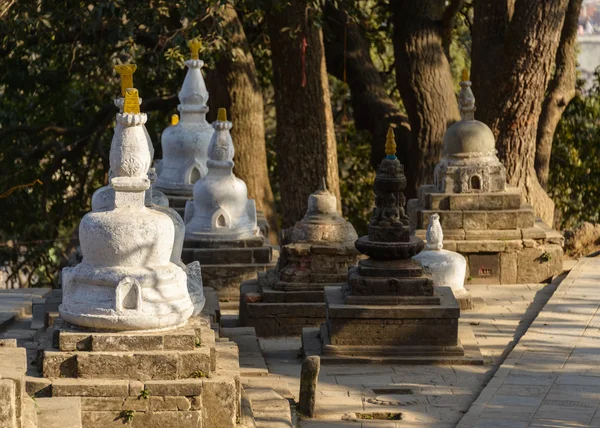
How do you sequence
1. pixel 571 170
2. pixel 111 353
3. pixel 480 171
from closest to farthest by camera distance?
1. pixel 111 353
2. pixel 480 171
3. pixel 571 170

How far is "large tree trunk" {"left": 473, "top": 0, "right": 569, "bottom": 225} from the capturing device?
19641mm

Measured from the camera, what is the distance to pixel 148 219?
9.18 metres

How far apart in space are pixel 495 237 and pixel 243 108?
4.90 meters

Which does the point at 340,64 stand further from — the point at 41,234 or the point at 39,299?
A: the point at 39,299

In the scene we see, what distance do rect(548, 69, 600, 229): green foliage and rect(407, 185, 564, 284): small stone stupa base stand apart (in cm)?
859

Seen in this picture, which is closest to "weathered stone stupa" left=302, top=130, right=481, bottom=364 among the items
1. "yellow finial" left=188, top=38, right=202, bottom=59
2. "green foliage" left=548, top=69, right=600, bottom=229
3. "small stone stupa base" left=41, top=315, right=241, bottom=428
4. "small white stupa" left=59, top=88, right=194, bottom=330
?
"small white stupa" left=59, top=88, right=194, bottom=330

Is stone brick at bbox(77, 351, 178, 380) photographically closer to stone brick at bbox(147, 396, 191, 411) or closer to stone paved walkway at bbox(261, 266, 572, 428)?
stone brick at bbox(147, 396, 191, 411)

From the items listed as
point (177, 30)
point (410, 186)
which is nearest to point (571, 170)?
point (410, 186)

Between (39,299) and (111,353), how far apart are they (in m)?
6.66

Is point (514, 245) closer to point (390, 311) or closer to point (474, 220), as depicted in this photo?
point (474, 220)

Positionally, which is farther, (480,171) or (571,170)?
(571,170)

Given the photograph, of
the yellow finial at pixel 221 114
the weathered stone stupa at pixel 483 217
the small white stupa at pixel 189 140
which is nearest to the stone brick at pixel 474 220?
the weathered stone stupa at pixel 483 217

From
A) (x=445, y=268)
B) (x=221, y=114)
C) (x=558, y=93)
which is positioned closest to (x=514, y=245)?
(x=445, y=268)

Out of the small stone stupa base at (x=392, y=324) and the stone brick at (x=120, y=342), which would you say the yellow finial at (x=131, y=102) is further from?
the small stone stupa base at (x=392, y=324)
